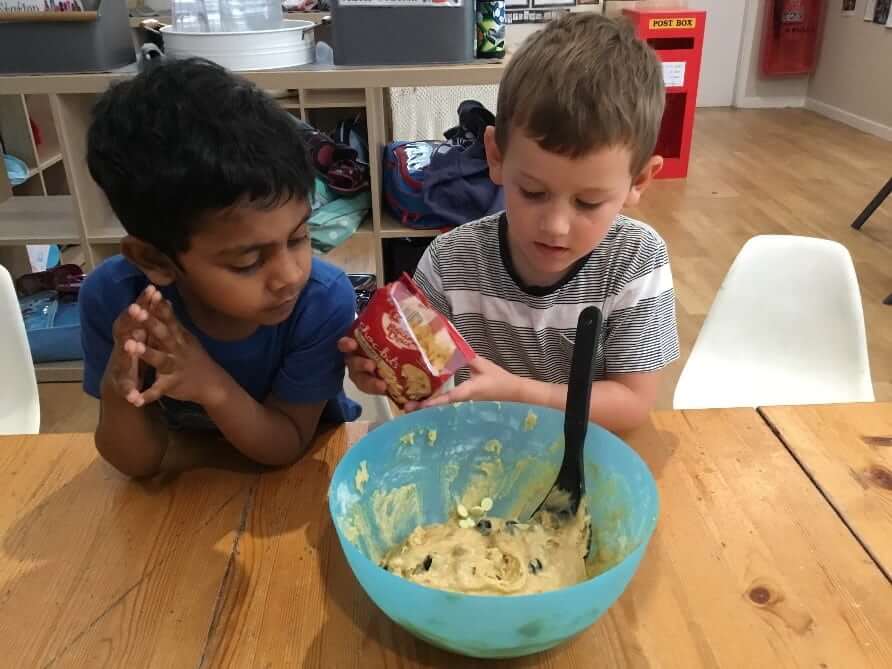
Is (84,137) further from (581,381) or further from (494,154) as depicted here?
(581,381)

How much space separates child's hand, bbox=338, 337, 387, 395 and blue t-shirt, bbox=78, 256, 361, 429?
80mm

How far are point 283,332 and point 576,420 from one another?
421mm

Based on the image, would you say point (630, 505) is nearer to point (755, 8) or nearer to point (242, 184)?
point (242, 184)

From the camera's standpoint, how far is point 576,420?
2.35 ft

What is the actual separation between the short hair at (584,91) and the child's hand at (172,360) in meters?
0.44

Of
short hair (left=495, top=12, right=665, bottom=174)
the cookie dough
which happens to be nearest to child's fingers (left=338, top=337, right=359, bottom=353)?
the cookie dough

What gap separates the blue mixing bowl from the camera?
0.55 meters

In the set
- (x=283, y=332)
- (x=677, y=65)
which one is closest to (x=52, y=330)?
(x=283, y=332)

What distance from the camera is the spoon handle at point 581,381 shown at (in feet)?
2.19

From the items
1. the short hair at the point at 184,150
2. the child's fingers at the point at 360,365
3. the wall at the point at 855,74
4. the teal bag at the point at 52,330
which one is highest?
the short hair at the point at 184,150

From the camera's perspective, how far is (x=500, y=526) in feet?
2.51

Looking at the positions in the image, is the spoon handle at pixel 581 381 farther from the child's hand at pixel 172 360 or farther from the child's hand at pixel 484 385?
the child's hand at pixel 172 360

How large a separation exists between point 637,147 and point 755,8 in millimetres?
5643

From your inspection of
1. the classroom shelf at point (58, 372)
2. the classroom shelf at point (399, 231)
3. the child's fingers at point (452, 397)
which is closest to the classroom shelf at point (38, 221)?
the classroom shelf at point (58, 372)
